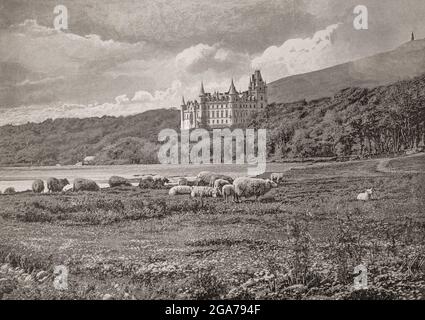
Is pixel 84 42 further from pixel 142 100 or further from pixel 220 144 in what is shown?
pixel 220 144

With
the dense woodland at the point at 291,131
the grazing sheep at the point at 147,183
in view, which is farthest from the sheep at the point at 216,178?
the grazing sheep at the point at 147,183

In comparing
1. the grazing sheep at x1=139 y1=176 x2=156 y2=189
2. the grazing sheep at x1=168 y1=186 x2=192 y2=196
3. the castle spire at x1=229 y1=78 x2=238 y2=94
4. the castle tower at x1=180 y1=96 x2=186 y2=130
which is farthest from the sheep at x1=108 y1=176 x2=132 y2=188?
the castle spire at x1=229 y1=78 x2=238 y2=94

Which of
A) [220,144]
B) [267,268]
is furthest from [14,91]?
[267,268]

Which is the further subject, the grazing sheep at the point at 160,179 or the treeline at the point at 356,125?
the grazing sheep at the point at 160,179

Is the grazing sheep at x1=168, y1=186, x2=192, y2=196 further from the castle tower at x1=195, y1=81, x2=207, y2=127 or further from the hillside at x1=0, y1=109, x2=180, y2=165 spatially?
the castle tower at x1=195, y1=81, x2=207, y2=127

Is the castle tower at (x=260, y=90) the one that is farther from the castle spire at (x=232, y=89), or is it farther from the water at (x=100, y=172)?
the water at (x=100, y=172)

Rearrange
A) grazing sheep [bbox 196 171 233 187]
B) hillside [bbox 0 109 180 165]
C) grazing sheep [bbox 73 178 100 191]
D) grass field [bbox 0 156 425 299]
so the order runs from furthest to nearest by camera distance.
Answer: hillside [bbox 0 109 180 165] → grazing sheep [bbox 73 178 100 191] → grazing sheep [bbox 196 171 233 187] → grass field [bbox 0 156 425 299]
